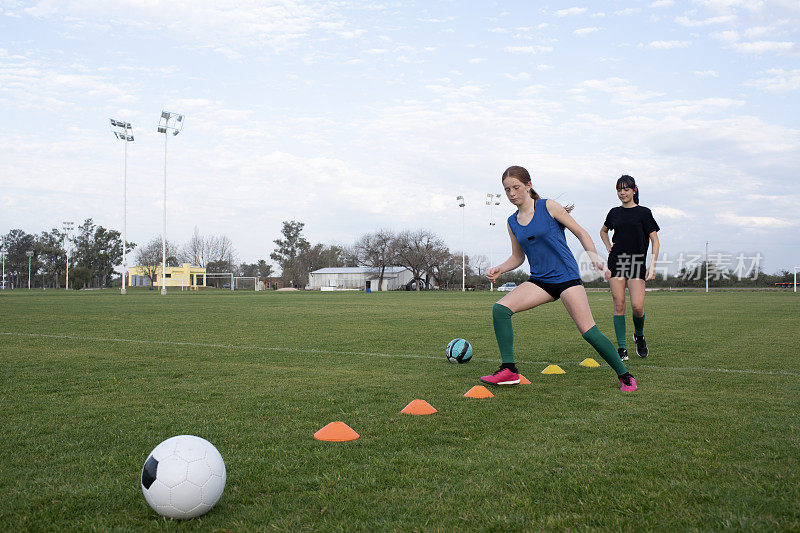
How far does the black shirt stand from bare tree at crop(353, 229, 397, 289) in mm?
81050

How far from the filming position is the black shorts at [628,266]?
786cm

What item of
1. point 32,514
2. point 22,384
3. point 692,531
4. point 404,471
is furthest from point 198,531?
point 22,384

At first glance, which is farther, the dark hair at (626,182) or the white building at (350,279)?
the white building at (350,279)

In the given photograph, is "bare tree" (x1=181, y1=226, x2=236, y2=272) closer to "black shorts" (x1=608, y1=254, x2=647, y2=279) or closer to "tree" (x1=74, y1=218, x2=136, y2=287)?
"tree" (x1=74, y1=218, x2=136, y2=287)

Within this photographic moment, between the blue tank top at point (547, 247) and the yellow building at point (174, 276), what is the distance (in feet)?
260

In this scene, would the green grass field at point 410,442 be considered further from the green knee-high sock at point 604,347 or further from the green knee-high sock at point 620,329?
the green knee-high sock at point 620,329

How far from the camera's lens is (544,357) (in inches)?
326

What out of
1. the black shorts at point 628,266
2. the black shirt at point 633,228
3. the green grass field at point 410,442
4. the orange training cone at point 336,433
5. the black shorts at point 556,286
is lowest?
the green grass field at point 410,442

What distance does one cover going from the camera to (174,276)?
88875 mm

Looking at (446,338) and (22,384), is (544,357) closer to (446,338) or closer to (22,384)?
(446,338)

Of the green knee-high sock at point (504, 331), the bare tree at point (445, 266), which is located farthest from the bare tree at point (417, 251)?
the green knee-high sock at point (504, 331)

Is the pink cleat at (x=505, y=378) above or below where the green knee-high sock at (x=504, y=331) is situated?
below

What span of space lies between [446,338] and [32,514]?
8689 millimetres

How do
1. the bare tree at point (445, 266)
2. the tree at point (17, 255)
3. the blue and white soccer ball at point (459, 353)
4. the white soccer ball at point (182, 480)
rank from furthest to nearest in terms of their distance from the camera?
1. the tree at point (17, 255)
2. the bare tree at point (445, 266)
3. the blue and white soccer ball at point (459, 353)
4. the white soccer ball at point (182, 480)
